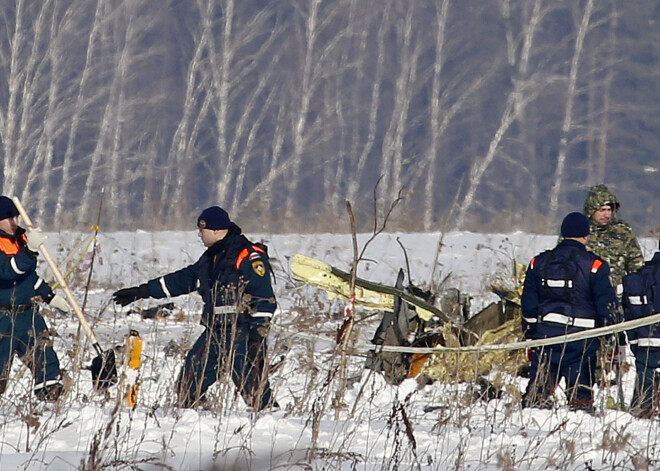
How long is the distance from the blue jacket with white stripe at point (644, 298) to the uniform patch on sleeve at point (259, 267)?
95.7 inches

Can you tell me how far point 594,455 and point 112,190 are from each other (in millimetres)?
30842

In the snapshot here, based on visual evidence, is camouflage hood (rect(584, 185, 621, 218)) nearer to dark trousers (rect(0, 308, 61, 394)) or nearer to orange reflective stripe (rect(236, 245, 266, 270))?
orange reflective stripe (rect(236, 245, 266, 270))

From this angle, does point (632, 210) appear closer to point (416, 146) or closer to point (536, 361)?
point (416, 146)

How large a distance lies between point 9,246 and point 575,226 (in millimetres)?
3715

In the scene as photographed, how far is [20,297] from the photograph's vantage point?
7.30m

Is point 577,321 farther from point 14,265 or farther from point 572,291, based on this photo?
point 14,265

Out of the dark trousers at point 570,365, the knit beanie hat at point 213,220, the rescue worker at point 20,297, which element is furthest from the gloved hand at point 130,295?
the dark trousers at point 570,365

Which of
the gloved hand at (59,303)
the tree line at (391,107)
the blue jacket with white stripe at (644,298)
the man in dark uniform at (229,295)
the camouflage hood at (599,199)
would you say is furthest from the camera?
the tree line at (391,107)

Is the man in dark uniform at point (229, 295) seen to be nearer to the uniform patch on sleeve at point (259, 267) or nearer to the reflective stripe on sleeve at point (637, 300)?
the uniform patch on sleeve at point (259, 267)

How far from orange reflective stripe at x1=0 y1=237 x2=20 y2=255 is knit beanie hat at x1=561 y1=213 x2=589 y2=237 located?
3.60m

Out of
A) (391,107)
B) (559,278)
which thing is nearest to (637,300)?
(559,278)

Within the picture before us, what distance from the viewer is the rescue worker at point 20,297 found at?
714 cm

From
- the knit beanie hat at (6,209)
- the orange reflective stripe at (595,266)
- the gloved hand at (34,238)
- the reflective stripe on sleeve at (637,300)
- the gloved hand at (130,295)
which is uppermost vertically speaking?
the knit beanie hat at (6,209)

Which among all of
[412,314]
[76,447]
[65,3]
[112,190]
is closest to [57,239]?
[412,314]
